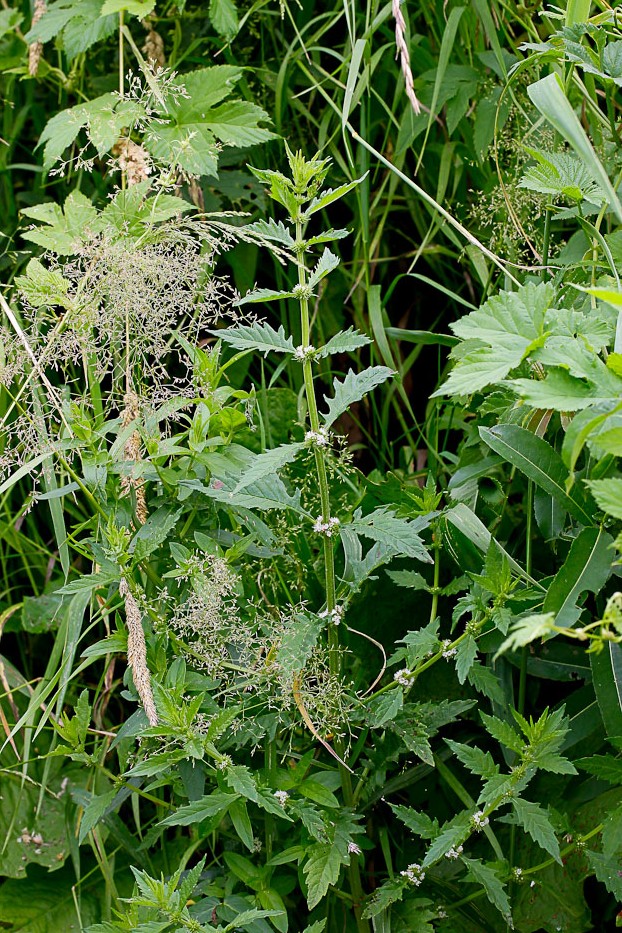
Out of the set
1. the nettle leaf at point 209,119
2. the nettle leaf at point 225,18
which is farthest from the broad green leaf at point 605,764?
the nettle leaf at point 225,18

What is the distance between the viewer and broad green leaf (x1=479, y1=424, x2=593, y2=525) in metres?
1.05

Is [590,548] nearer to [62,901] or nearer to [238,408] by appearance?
[238,408]

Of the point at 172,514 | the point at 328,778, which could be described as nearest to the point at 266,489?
the point at 172,514

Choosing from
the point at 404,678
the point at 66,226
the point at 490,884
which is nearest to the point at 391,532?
the point at 404,678

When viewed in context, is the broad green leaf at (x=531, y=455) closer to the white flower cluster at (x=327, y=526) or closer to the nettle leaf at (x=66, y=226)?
the white flower cluster at (x=327, y=526)

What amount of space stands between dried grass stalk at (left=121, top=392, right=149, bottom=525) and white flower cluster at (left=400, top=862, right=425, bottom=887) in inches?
20.1

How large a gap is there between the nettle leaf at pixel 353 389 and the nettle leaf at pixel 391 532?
11 cm

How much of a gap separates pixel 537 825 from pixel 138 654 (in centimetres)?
46

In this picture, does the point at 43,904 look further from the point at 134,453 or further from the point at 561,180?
the point at 561,180

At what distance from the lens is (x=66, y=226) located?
1.34 metres

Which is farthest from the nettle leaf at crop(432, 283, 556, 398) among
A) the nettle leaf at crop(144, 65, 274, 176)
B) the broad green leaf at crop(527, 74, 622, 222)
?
the nettle leaf at crop(144, 65, 274, 176)

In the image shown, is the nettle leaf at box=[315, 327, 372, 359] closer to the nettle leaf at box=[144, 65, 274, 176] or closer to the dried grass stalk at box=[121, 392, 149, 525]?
the dried grass stalk at box=[121, 392, 149, 525]

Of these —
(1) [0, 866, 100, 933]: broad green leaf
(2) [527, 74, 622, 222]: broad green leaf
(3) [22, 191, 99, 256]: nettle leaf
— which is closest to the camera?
(2) [527, 74, 622, 222]: broad green leaf

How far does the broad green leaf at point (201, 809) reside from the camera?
0.98m
